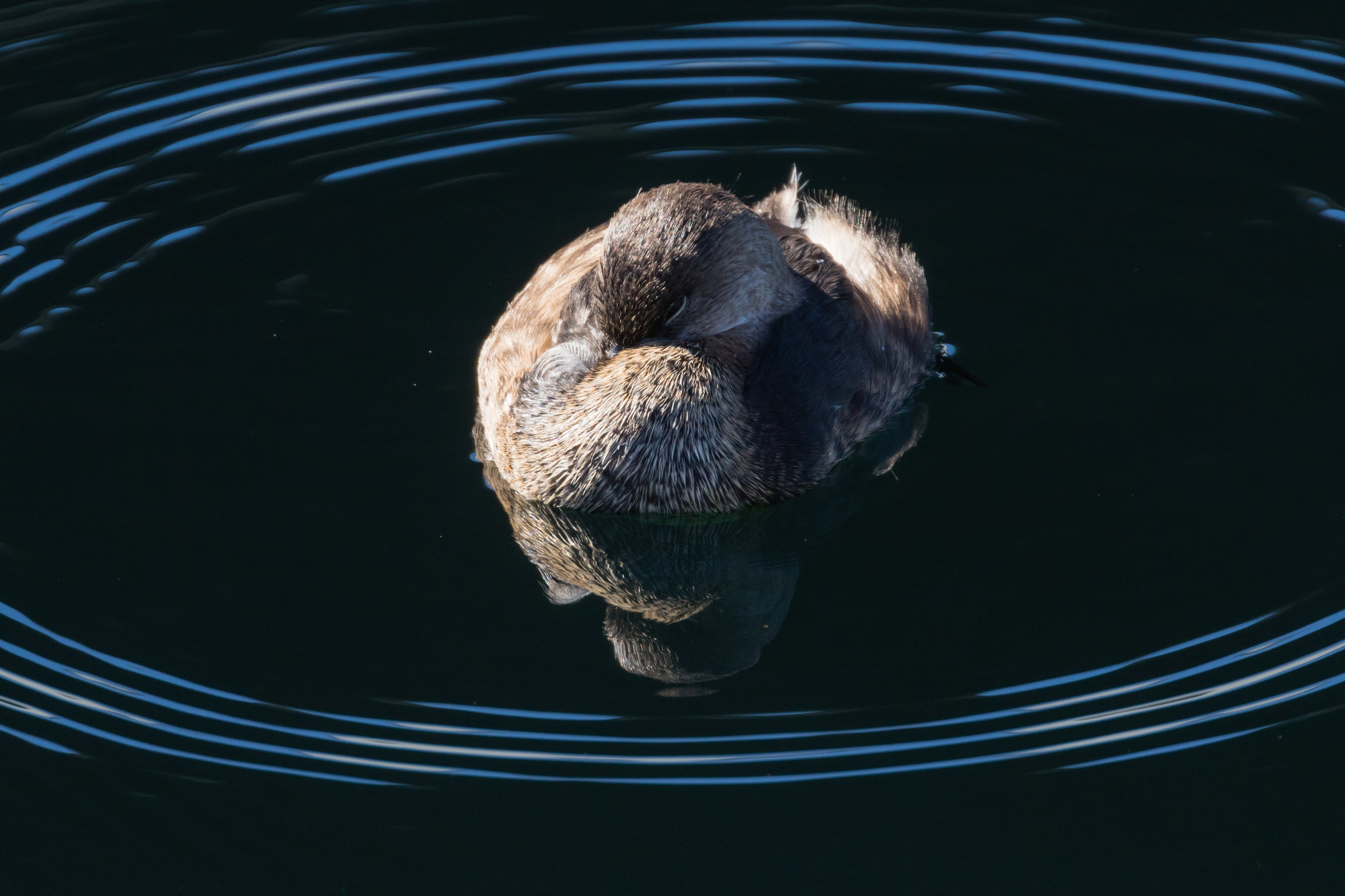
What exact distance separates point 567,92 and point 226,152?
2083mm

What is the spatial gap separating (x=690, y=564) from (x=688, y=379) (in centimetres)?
77

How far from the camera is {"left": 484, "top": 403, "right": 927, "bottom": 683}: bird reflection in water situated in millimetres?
5559

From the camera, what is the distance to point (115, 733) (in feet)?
16.4

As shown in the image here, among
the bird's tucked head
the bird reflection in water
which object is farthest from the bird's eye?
the bird reflection in water

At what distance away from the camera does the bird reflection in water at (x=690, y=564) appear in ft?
18.2

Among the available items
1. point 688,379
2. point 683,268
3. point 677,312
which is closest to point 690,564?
point 688,379

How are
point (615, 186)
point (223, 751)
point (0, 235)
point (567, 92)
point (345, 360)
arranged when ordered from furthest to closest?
point (567, 92), point (615, 186), point (0, 235), point (345, 360), point (223, 751)

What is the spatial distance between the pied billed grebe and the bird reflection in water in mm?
81

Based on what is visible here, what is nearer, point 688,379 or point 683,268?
point 683,268

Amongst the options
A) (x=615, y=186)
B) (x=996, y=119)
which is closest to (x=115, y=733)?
(x=615, y=186)

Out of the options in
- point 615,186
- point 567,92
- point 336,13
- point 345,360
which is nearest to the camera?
point 345,360

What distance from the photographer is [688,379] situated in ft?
20.6

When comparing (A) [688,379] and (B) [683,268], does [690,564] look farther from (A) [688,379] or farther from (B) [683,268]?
(B) [683,268]

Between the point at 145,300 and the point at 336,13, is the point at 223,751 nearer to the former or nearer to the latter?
the point at 145,300
